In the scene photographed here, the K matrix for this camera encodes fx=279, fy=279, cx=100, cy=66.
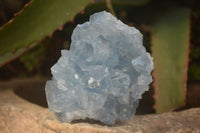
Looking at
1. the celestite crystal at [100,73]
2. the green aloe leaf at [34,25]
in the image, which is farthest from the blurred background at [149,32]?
the celestite crystal at [100,73]

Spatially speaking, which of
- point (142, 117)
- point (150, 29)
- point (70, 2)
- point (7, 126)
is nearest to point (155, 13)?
point (150, 29)

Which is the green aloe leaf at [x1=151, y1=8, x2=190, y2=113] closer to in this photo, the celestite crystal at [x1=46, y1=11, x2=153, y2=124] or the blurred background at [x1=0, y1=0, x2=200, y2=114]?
the blurred background at [x1=0, y1=0, x2=200, y2=114]

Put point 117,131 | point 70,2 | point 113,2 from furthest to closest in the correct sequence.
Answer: point 113,2 → point 70,2 → point 117,131

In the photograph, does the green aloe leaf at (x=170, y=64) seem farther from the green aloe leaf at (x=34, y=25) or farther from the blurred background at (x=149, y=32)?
the green aloe leaf at (x=34, y=25)

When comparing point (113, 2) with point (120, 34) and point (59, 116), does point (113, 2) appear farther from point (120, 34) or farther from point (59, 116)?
point (59, 116)

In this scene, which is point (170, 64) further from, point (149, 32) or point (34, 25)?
point (34, 25)

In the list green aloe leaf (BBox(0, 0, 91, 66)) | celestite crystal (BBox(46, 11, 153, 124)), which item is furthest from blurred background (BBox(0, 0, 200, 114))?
celestite crystal (BBox(46, 11, 153, 124))
